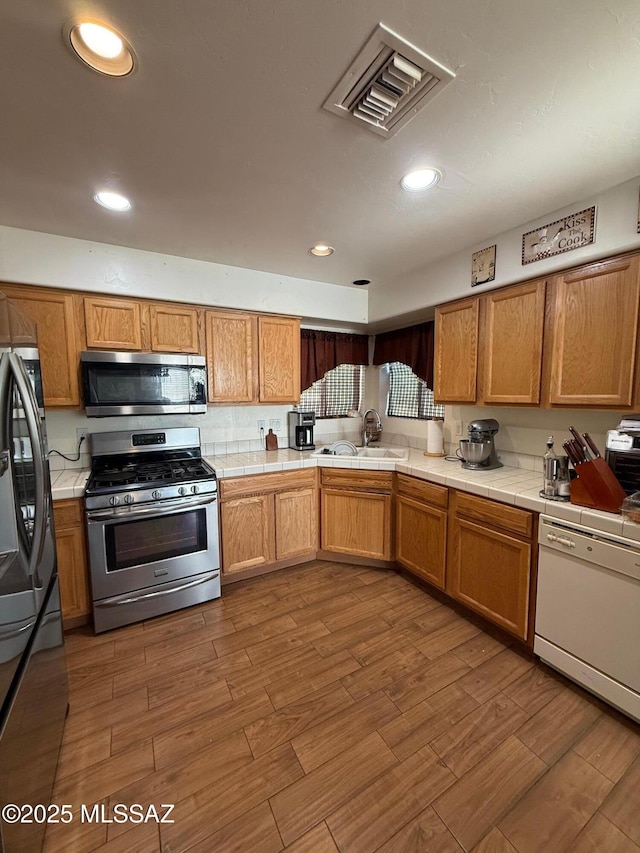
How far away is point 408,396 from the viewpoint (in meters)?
3.71

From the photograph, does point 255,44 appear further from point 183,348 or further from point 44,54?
point 183,348

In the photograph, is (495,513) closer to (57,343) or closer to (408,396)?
(408,396)

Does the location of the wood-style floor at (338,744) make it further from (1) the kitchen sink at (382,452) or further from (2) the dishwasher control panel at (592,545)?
(1) the kitchen sink at (382,452)

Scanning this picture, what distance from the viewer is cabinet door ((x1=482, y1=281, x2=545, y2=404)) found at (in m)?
2.15

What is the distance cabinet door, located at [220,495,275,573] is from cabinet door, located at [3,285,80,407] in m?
1.34

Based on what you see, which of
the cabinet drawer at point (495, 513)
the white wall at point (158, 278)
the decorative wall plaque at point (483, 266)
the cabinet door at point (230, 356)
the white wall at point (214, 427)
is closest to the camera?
the cabinet drawer at point (495, 513)

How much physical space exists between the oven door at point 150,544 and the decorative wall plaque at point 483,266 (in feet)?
7.99

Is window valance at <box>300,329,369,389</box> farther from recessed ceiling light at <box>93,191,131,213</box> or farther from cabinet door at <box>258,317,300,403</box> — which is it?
recessed ceiling light at <box>93,191,131,213</box>

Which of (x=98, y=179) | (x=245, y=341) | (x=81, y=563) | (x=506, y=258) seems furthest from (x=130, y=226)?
(x=506, y=258)

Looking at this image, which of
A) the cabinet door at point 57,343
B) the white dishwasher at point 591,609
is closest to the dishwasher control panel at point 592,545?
the white dishwasher at point 591,609

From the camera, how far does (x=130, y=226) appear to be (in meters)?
2.17

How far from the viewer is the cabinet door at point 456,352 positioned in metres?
2.53

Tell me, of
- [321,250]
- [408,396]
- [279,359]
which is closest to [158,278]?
[279,359]

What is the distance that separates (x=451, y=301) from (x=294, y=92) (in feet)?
6.11
